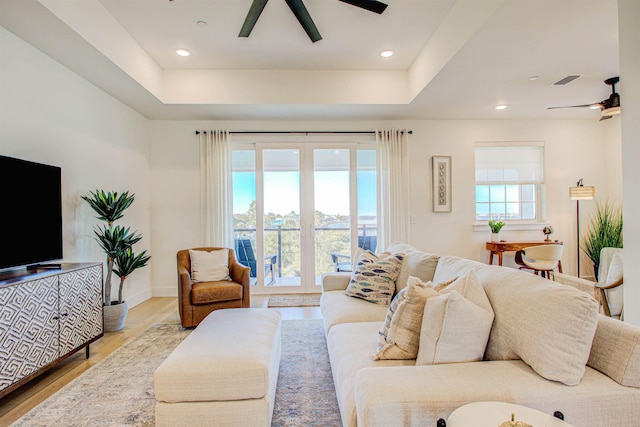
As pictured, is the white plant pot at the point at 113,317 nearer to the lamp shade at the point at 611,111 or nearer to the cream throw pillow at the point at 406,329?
the cream throw pillow at the point at 406,329

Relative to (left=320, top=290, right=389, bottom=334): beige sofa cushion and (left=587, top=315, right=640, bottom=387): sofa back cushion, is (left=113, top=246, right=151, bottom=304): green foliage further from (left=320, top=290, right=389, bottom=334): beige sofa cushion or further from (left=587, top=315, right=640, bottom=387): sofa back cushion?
(left=587, top=315, right=640, bottom=387): sofa back cushion

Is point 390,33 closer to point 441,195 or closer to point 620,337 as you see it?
point 441,195

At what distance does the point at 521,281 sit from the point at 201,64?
4049mm

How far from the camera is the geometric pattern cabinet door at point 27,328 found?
6.07 feet

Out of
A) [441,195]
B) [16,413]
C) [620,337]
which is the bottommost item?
[16,413]

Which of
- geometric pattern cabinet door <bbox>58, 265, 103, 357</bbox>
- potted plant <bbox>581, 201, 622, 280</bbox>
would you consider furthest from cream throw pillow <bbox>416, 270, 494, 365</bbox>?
potted plant <bbox>581, 201, 622, 280</bbox>

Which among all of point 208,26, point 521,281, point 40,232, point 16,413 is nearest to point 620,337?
point 521,281

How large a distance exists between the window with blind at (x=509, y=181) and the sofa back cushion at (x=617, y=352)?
4.00 m

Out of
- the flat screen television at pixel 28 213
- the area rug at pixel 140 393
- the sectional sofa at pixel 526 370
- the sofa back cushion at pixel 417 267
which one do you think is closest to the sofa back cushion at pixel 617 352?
the sectional sofa at pixel 526 370

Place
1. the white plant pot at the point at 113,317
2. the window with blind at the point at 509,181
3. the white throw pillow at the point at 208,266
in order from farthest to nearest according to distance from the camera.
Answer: the window with blind at the point at 509,181 → the white throw pillow at the point at 208,266 → the white plant pot at the point at 113,317

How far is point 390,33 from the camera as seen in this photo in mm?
3244

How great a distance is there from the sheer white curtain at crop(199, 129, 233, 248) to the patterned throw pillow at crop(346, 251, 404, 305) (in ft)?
8.37

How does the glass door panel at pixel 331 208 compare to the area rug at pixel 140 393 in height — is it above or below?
above

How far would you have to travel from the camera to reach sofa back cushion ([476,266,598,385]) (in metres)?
1.13
